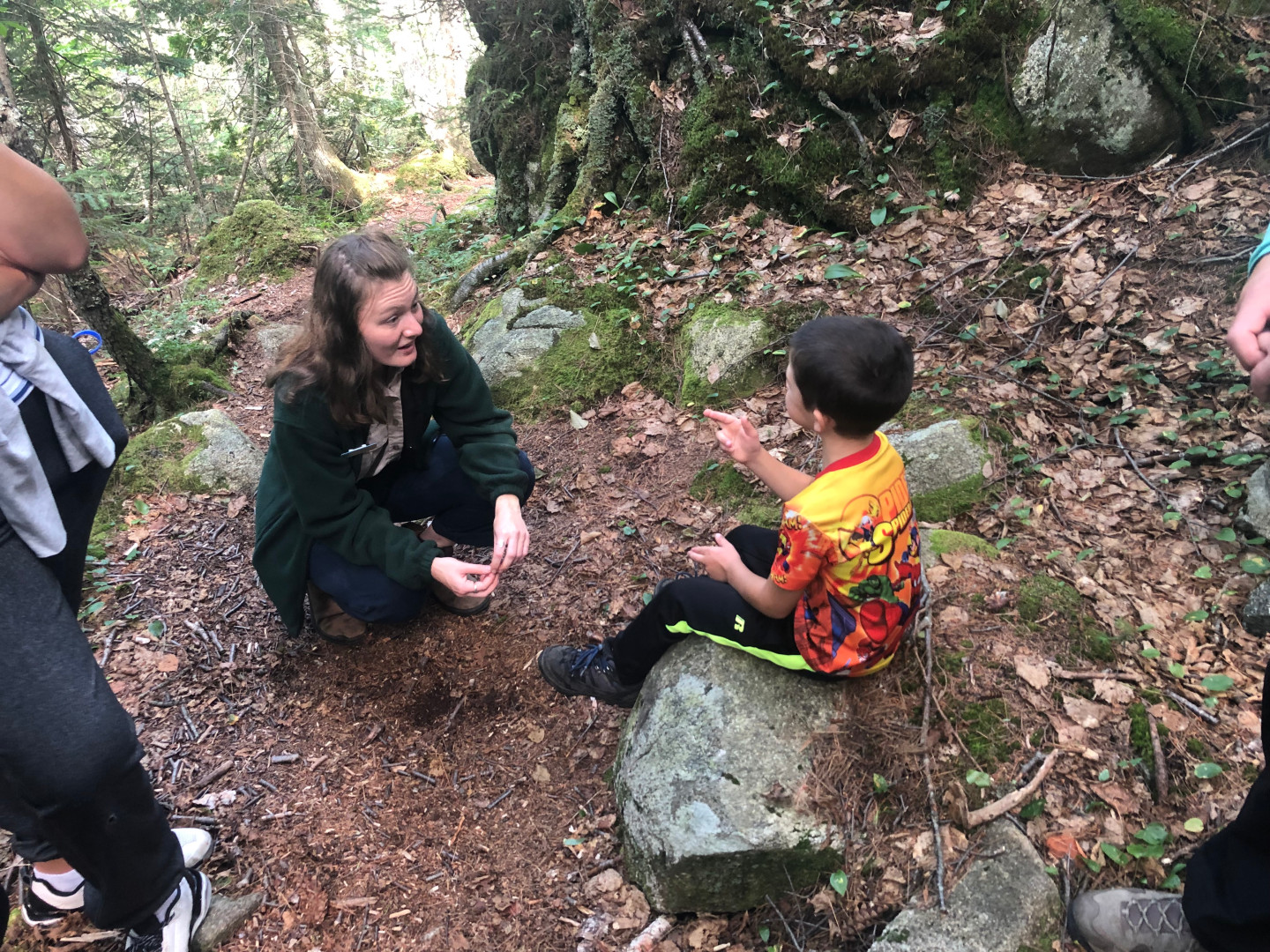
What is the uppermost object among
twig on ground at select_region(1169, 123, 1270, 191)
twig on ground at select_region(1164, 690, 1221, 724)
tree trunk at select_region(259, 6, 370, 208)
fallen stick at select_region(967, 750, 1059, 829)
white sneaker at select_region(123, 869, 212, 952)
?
tree trunk at select_region(259, 6, 370, 208)

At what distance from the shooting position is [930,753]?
232 centimetres

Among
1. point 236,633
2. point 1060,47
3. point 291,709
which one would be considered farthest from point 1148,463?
point 236,633

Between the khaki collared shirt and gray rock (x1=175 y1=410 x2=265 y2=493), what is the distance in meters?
1.80

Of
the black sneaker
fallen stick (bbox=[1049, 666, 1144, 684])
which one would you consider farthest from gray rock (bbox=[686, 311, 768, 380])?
the black sneaker

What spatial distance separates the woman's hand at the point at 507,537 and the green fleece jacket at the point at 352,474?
109 millimetres

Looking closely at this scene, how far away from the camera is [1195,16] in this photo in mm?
4367

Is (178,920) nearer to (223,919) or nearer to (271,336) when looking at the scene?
(223,919)

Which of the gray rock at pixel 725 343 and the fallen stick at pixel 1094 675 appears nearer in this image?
the fallen stick at pixel 1094 675

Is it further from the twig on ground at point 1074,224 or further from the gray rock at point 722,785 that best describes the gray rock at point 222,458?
the twig on ground at point 1074,224

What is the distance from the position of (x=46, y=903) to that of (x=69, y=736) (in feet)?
3.10

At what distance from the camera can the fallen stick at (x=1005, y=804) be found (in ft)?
7.06

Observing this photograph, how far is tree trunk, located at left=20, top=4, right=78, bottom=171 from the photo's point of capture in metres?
8.85

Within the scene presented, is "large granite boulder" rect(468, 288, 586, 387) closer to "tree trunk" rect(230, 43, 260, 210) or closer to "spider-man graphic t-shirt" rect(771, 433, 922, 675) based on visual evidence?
"spider-man graphic t-shirt" rect(771, 433, 922, 675)

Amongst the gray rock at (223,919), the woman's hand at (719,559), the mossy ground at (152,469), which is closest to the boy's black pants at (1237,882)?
the woman's hand at (719,559)
